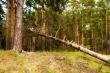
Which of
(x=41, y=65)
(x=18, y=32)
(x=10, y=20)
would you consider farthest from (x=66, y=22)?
(x=41, y=65)

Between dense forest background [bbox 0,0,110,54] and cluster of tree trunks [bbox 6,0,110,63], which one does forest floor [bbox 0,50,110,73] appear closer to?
cluster of tree trunks [bbox 6,0,110,63]

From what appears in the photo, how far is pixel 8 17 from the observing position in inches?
799

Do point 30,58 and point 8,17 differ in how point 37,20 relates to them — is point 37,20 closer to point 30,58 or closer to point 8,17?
point 8,17

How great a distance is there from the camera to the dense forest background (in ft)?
80.5

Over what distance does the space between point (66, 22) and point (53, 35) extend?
7077 mm

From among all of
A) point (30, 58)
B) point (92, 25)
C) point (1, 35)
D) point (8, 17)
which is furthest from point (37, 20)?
point (30, 58)

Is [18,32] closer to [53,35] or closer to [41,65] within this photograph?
[41,65]

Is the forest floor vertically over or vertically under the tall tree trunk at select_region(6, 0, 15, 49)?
under

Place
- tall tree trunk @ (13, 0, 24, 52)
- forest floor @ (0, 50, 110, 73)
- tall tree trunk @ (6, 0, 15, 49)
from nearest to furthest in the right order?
forest floor @ (0, 50, 110, 73) < tall tree trunk @ (13, 0, 24, 52) < tall tree trunk @ (6, 0, 15, 49)

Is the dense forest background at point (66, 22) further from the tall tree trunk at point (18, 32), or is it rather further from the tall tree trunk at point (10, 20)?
the tall tree trunk at point (18, 32)

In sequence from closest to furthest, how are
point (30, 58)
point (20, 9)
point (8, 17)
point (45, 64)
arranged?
point (45, 64) < point (30, 58) < point (20, 9) < point (8, 17)

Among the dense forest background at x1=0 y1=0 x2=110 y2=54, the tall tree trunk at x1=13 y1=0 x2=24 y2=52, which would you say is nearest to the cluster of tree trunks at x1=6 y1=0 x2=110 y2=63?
the tall tree trunk at x1=13 y1=0 x2=24 y2=52

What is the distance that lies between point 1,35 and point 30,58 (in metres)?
13.3

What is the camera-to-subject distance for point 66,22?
1410 inches
